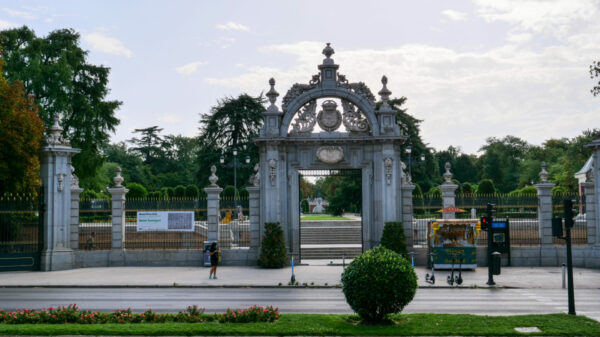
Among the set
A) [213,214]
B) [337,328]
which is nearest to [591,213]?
[213,214]

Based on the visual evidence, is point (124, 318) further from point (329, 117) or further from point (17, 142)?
point (329, 117)

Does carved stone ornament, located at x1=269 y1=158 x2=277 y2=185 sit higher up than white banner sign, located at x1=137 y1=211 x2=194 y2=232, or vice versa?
carved stone ornament, located at x1=269 y1=158 x2=277 y2=185

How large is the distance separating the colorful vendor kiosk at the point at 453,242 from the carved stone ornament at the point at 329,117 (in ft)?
21.3

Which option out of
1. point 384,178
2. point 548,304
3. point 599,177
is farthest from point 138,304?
point 599,177

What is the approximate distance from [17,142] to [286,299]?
1524 cm

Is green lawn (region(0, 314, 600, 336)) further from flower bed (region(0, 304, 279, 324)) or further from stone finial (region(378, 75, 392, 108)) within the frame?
stone finial (region(378, 75, 392, 108))

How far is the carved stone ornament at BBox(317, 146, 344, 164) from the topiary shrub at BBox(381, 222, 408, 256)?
12.8 feet

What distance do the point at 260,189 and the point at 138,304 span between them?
11.6 m

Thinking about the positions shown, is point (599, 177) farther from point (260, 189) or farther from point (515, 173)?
point (515, 173)

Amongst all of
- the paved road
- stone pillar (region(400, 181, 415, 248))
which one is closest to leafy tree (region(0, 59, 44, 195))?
the paved road

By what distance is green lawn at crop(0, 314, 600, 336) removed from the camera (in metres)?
10.6

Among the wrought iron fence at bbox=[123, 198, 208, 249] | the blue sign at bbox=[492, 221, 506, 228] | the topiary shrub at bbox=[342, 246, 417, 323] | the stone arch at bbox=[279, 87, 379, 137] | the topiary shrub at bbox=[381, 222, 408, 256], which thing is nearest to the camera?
the topiary shrub at bbox=[342, 246, 417, 323]

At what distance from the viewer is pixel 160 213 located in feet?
86.5

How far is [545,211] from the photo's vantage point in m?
25.9
